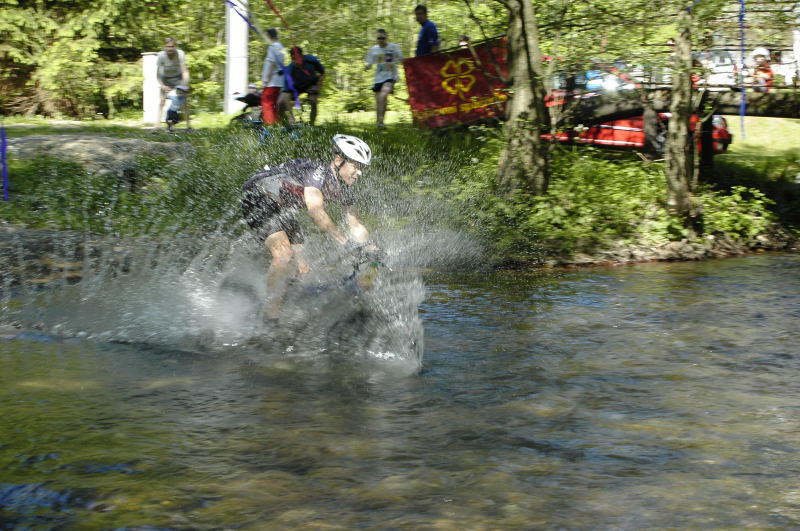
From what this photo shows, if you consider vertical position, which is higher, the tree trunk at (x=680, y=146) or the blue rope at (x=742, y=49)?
the blue rope at (x=742, y=49)

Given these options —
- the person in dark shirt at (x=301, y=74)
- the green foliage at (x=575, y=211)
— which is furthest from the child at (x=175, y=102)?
the green foliage at (x=575, y=211)

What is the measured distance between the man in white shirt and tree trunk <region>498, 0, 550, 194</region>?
2.48 meters

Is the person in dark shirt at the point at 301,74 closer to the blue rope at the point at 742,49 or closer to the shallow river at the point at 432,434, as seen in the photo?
the blue rope at the point at 742,49

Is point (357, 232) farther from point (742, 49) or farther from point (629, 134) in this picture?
point (629, 134)

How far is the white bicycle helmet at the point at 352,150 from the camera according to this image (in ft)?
24.2

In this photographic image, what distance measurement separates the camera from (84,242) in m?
12.0

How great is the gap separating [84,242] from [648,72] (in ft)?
27.7

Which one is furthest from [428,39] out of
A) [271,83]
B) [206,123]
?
[206,123]

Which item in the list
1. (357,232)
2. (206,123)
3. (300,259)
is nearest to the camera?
(357,232)

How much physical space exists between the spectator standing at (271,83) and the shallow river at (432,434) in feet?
26.1

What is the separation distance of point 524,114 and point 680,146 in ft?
7.72

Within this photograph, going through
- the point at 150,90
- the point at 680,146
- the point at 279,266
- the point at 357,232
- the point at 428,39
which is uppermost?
the point at 428,39

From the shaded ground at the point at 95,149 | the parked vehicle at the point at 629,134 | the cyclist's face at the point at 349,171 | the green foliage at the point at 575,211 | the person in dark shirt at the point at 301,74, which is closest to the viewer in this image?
the cyclist's face at the point at 349,171

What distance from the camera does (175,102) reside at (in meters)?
17.1
